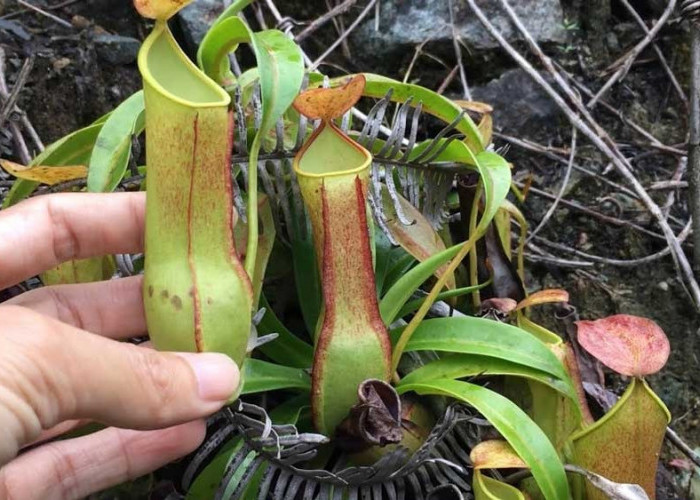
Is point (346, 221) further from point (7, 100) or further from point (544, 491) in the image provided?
point (7, 100)

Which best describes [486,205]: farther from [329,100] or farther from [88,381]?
[88,381]

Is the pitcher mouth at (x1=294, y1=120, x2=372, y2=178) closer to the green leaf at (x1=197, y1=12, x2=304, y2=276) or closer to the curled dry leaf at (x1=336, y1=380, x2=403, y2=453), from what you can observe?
the green leaf at (x1=197, y1=12, x2=304, y2=276)

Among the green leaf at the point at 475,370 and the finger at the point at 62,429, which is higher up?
the green leaf at the point at 475,370

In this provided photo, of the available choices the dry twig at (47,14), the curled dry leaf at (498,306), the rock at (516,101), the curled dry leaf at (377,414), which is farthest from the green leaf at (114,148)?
the rock at (516,101)

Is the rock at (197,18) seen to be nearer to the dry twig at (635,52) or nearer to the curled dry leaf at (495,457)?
the dry twig at (635,52)

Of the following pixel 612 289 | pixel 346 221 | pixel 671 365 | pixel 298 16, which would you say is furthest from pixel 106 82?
pixel 671 365

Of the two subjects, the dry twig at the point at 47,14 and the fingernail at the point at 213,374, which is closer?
the fingernail at the point at 213,374

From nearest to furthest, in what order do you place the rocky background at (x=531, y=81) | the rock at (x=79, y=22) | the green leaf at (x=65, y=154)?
the green leaf at (x=65, y=154)
the rocky background at (x=531, y=81)
the rock at (x=79, y=22)
